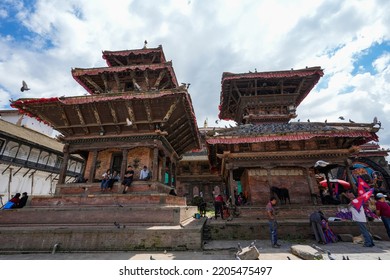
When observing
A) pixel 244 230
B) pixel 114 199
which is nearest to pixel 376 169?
pixel 244 230

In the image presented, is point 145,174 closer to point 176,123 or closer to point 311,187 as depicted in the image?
point 176,123

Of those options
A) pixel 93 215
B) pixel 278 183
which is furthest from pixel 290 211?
pixel 93 215

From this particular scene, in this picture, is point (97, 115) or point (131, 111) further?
point (97, 115)

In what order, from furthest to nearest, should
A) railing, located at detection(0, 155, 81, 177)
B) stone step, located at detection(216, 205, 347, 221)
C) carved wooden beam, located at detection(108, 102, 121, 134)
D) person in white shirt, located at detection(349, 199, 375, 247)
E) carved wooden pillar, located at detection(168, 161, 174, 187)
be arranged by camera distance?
railing, located at detection(0, 155, 81, 177) < carved wooden pillar, located at detection(168, 161, 174, 187) < carved wooden beam, located at detection(108, 102, 121, 134) < stone step, located at detection(216, 205, 347, 221) < person in white shirt, located at detection(349, 199, 375, 247)

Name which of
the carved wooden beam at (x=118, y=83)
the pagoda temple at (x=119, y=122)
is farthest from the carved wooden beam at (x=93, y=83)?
the pagoda temple at (x=119, y=122)

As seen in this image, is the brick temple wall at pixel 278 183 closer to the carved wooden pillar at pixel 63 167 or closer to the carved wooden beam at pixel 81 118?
the carved wooden beam at pixel 81 118

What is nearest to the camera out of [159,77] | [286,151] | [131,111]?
[131,111]

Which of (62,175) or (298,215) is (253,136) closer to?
(298,215)

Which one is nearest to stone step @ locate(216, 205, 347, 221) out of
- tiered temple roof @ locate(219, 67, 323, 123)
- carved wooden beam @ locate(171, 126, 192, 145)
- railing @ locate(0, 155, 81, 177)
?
carved wooden beam @ locate(171, 126, 192, 145)

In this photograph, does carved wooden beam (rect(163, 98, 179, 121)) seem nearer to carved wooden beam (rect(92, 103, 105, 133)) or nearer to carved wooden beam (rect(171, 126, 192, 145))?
carved wooden beam (rect(171, 126, 192, 145))

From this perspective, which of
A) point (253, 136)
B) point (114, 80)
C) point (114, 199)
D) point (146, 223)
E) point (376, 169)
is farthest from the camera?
point (376, 169)

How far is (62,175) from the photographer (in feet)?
36.0

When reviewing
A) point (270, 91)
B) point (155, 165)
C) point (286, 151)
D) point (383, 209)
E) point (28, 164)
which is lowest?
point (383, 209)

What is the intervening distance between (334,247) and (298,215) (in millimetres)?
2851
